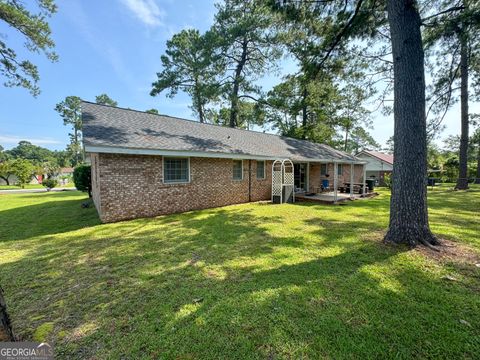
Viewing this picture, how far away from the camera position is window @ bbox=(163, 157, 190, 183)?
8.98 m

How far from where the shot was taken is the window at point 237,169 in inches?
456

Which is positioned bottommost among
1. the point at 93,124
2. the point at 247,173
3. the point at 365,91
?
the point at 247,173

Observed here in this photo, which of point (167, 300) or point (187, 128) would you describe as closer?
point (167, 300)

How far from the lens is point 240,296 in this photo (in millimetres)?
3150

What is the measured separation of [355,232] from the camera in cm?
631

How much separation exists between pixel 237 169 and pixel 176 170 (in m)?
3.55

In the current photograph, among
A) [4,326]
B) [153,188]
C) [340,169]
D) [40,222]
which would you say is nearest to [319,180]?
[340,169]

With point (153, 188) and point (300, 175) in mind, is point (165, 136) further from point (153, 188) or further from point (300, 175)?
point (300, 175)

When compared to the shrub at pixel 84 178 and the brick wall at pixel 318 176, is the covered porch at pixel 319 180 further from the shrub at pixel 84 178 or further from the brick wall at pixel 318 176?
the shrub at pixel 84 178

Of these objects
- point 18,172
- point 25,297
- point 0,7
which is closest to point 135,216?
point 25,297

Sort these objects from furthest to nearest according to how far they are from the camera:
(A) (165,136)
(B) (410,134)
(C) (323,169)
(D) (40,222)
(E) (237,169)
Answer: (C) (323,169) < (E) (237,169) < (A) (165,136) < (D) (40,222) < (B) (410,134)

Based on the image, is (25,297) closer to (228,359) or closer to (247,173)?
(228,359)

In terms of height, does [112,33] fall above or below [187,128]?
above

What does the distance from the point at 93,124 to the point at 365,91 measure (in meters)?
12.0
